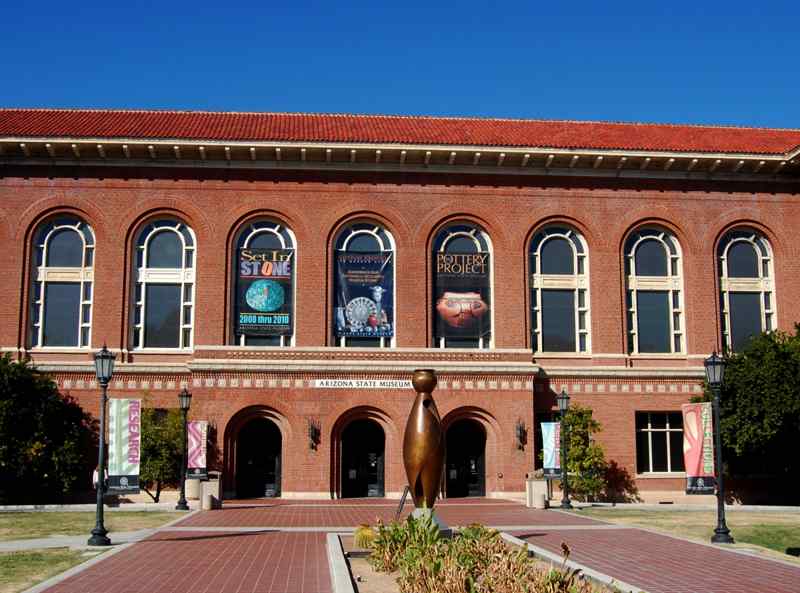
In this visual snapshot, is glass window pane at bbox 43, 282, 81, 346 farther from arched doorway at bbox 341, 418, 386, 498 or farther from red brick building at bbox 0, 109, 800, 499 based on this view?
arched doorway at bbox 341, 418, 386, 498

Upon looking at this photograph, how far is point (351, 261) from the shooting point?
33312mm

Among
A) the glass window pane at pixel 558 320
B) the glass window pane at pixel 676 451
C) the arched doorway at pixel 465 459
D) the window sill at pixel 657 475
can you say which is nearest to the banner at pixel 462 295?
the glass window pane at pixel 558 320

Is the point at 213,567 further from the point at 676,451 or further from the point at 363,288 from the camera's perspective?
the point at 676,451

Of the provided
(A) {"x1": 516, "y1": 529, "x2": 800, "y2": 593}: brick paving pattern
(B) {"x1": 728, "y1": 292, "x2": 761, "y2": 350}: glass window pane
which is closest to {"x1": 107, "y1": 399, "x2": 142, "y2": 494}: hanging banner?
(A) {"x1": 516, "y1": 529, "x2": 800, "y2": 593}: brick paving pattern

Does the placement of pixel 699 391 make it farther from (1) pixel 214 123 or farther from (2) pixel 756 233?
(1) pixel 214 123

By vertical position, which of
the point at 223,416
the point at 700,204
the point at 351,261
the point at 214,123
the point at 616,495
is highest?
the point at 214,123

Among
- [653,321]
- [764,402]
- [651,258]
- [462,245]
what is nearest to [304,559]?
[764,402]

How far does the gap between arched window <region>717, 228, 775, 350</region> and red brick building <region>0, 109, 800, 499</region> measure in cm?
8

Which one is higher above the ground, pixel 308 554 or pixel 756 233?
pixel 756 233

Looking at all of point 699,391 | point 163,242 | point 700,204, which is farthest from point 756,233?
point 163,242

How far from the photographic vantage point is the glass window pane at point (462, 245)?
3397 cm

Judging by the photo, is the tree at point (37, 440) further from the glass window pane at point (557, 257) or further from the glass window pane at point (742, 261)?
the glass window pane at point (742, 261)

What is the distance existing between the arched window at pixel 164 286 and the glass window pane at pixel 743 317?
2043 cm

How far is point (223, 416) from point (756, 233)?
70.0 ft
